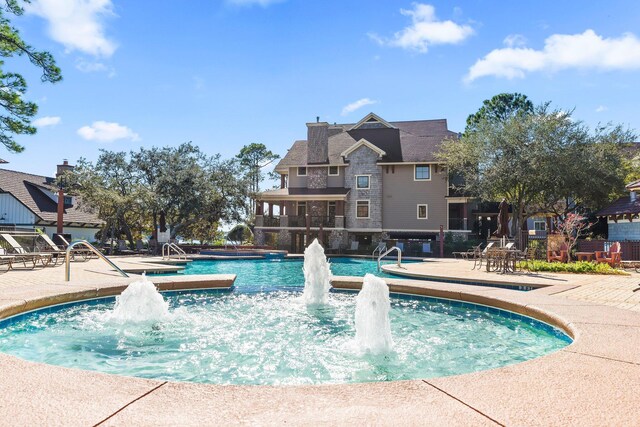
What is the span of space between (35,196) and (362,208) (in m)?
25.6

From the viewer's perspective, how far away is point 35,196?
1270 inches

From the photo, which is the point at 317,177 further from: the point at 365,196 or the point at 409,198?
the point at 409,198

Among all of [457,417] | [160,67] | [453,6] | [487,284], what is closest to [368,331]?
[457,417]

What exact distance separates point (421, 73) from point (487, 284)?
8.14 metres

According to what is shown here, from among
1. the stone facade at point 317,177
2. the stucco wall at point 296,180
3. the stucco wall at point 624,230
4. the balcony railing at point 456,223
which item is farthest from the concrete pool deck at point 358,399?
the stucco wall at point 296,180

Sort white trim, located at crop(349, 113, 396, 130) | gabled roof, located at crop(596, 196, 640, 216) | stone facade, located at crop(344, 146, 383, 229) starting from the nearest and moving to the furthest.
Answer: gabled roof, located at crop(596, 196, 640, 216) < stone facade, located at crop(344, 146, 383, 229) < white trim, located at crop(349, 113, 396, 130)

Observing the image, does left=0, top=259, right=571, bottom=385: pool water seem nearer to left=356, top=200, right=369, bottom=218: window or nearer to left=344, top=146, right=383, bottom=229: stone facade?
left=344, top=146, right=383, bottom=229: stone facade

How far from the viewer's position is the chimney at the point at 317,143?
112 ft

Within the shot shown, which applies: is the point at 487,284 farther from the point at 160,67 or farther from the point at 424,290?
the point at 160,67

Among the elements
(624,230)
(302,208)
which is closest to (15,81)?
(302,208)

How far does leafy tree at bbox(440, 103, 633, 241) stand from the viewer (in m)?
23.9

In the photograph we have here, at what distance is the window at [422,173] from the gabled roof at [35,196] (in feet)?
80.3

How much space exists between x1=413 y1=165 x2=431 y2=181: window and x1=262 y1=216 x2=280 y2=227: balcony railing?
1130cm

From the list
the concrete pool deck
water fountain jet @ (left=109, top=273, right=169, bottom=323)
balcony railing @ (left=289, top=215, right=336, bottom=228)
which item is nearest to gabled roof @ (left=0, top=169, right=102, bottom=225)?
balcony railing @ (left=289, top=215, right=336, bottom=228)
